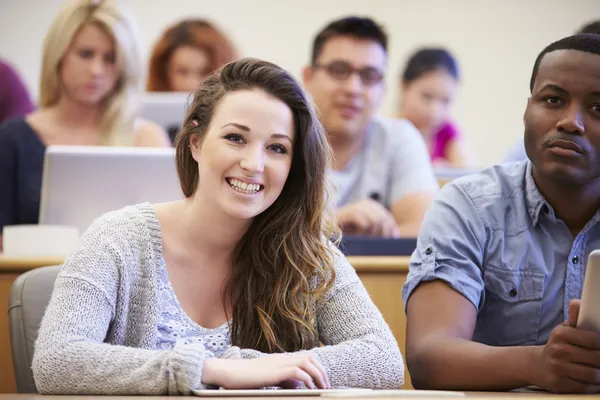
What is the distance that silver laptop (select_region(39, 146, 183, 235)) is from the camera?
2.43 metres

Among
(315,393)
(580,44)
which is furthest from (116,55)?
(315,393)

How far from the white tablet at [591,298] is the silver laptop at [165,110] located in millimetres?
2291

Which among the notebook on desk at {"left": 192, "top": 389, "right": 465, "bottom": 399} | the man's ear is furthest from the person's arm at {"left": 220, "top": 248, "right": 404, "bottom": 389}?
the man's ear

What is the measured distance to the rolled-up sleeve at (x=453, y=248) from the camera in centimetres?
176

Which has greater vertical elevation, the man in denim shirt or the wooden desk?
the man in denim shirt

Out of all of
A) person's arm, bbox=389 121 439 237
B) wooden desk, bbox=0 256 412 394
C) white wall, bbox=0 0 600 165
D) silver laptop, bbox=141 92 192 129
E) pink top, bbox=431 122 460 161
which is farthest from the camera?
white wall, bbox=0 0 600 165

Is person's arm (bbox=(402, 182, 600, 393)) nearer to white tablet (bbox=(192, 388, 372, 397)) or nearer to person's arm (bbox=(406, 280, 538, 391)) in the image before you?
person's arm (bbox=(406, 280, 538, 391))

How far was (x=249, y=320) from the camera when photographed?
177 cm

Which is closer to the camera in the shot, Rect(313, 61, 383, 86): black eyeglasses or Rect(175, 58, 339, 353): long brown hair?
Rect(175, 58, 339, 353): long brown hair

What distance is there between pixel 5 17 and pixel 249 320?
4.81m

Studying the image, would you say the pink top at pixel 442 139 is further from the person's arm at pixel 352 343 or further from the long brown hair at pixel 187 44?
the person's arm at pixel 352 343

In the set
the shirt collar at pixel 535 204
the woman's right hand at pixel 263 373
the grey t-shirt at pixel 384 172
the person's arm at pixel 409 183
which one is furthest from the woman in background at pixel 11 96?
the woman's right hand at pixel 263 373

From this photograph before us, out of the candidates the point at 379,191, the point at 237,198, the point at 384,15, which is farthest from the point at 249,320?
the point at 384,15

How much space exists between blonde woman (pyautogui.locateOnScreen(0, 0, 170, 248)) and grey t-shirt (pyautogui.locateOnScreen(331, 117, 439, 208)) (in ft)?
2.11
